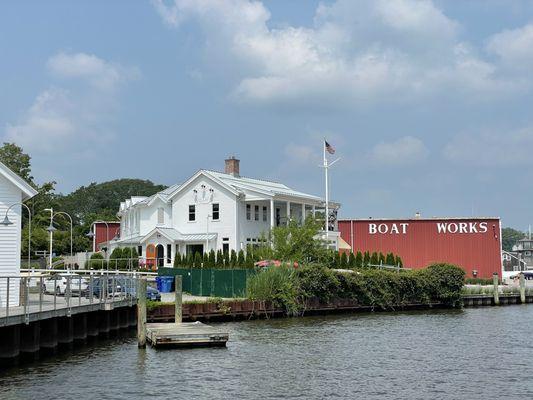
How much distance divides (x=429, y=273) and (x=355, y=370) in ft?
110

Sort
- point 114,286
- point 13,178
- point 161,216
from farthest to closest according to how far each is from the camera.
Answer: point 161,216 → point 114,286 → point 13,178

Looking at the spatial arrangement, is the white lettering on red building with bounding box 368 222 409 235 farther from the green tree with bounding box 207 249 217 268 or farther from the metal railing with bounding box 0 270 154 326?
the metal railing with bounding box 0 270 154 326

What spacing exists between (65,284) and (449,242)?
56.7 meters

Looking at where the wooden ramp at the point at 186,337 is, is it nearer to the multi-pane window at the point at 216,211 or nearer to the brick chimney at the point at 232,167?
the multi-pane window at the point at 216,211

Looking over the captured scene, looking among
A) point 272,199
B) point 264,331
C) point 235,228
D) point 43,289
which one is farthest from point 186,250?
point 43,289

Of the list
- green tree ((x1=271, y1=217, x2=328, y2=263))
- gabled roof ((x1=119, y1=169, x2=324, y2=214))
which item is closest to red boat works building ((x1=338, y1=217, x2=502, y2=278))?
gabled roof ((x1=119, y1=169, x2=324, y2=214))

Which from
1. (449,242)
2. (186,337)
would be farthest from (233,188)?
(186,337)

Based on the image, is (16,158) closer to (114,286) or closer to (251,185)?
(251,185)

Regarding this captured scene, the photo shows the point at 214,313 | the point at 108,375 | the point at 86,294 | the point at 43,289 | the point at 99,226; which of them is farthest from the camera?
the point at 99,226

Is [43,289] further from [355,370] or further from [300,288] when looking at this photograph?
[300,288]

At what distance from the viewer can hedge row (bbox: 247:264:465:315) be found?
164 ft

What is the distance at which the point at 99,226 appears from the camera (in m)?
94.6

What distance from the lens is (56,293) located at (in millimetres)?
30234

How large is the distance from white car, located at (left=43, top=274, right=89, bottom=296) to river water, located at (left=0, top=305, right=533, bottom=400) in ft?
8.84
